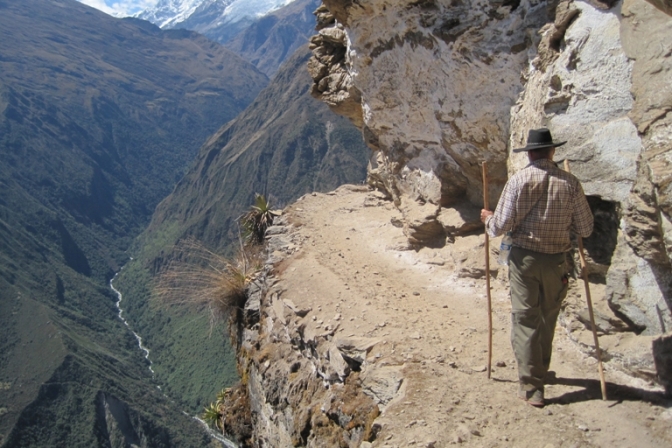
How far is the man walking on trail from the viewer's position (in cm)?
461

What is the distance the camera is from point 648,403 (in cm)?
457

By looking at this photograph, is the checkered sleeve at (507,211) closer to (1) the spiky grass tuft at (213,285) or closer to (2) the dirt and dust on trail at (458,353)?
(2) the dirt and dust on trail at (458,353)

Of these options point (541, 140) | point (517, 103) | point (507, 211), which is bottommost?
point (507, 211)

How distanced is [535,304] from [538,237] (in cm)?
57

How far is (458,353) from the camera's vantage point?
20.0 feet

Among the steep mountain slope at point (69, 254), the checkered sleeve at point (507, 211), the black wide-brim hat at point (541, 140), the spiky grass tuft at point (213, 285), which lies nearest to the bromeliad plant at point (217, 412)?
the spiky grass tuft at point (213, 285)

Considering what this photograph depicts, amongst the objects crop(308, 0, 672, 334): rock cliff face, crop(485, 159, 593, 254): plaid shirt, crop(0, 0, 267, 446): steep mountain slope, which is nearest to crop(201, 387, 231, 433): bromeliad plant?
crop(308, 0, 672, 334): rock cliff face

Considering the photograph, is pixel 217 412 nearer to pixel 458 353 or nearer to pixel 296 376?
pixel 296 376

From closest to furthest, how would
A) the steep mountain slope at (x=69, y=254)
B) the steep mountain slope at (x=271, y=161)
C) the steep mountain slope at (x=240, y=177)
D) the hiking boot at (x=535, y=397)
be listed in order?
the hiking boot at (x=535, y=397), the steep mountain slope at (x=69, y=254), the steep mountain slope at (x=240, y=177), the steep mountain slope at (x=271, y=161)

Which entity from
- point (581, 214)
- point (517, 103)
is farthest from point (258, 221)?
point (581, 214)

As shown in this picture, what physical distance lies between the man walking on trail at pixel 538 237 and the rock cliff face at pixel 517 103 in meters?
0.57

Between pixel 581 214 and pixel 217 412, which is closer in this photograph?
pixel 581 214

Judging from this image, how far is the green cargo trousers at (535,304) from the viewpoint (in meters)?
4.71

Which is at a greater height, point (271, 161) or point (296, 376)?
point (296, 376)
